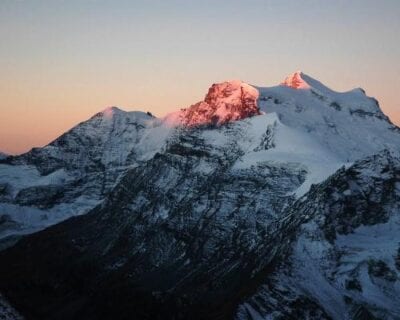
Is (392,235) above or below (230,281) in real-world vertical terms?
above

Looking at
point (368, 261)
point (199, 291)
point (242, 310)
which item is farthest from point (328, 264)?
point (199, 291)

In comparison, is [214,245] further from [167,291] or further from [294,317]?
[294,317]

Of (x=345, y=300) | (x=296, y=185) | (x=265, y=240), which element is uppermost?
(x=296, y=185)

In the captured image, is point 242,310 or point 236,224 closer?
point 242,310

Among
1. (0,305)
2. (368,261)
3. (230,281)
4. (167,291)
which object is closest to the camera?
(0,305)

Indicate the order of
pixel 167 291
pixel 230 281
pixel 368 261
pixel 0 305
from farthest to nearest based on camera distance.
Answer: pixel 167 291, pixel 230 281, pixel 368 261, pixel 0 305

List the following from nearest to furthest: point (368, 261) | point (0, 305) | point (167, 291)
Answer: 1. point (0, 305)
2. point (368, 261)
3. point (167, 291)

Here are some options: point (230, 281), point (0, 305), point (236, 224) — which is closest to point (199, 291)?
point (230, 281)

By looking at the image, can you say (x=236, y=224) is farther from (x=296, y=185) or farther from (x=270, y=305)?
(x=270, y=305)

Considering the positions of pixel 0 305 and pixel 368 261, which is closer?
pixel 0 305
